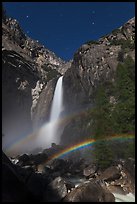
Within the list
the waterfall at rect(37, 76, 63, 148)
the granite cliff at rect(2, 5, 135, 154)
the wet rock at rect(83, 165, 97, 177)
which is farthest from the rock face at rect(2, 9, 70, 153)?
the wet rock at rect(83, 165, 97, 177)

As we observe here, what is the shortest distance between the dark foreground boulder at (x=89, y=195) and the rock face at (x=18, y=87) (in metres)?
52.9

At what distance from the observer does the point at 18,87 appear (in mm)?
73875

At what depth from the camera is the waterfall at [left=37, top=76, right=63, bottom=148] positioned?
6546 centimetres

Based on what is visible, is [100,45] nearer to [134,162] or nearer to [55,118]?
[55,118]

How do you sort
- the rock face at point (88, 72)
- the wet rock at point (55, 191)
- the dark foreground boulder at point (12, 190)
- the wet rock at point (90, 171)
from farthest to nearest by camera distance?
the rock face at point (88, 72) < the wet rock at point (90, 171) < the wet rock at point (55, 191) < the dark foreground boulder at point (12, 190)

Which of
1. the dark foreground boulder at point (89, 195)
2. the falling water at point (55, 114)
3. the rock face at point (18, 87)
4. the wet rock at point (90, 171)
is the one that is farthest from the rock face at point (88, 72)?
the dark foreground boulder at point (89, 195)

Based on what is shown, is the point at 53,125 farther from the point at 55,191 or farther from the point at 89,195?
the point at 89,195

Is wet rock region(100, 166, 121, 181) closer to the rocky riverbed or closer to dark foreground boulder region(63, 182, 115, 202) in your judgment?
the rocky riverbed

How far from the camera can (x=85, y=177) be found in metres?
27.8

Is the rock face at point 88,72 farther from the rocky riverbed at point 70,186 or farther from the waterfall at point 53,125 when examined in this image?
the rocky riverbed at point 70,186

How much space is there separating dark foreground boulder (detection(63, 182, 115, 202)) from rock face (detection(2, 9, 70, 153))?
52.9m

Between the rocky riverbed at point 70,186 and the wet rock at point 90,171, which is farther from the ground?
the wet rock at point 90,171

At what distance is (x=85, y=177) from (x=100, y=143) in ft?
13.2

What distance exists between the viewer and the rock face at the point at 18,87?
68.1m
